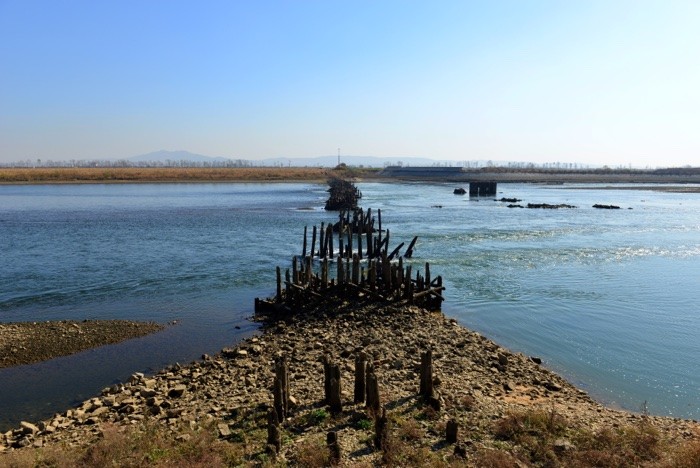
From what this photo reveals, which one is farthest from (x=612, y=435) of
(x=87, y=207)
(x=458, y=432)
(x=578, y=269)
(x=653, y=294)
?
(x=87, y=207)

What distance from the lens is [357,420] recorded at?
11.7 m

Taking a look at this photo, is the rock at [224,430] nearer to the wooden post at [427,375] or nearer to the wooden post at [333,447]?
the wooden post at [333,447]

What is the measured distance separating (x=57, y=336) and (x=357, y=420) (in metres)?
14.1

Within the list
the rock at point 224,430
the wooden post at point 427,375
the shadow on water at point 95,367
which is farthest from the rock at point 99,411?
the wooden post at point 427,375

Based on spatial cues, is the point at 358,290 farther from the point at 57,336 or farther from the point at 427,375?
the point at 57,336

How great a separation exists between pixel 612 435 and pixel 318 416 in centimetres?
637

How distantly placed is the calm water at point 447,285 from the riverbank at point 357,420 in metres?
2.28

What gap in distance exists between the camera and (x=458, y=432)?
11203 millimetres

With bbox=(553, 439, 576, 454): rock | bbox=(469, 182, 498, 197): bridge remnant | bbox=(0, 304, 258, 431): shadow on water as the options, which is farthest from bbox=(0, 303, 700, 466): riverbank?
bbox=(469, 182, 498, 197): bridge remnant

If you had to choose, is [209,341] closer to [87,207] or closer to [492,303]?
[492,303]

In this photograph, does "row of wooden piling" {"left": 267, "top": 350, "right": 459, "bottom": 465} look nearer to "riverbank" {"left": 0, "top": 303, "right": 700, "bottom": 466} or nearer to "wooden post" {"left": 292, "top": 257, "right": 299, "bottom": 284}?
"riverbank" {"left": 0, "top": 303, "right": 700, "bottom": 466}

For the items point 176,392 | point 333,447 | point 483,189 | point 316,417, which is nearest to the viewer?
point 333,447

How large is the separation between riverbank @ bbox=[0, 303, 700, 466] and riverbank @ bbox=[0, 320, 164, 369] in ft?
16.4

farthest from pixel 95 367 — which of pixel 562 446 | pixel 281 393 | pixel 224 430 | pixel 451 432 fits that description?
pixel 562 446
